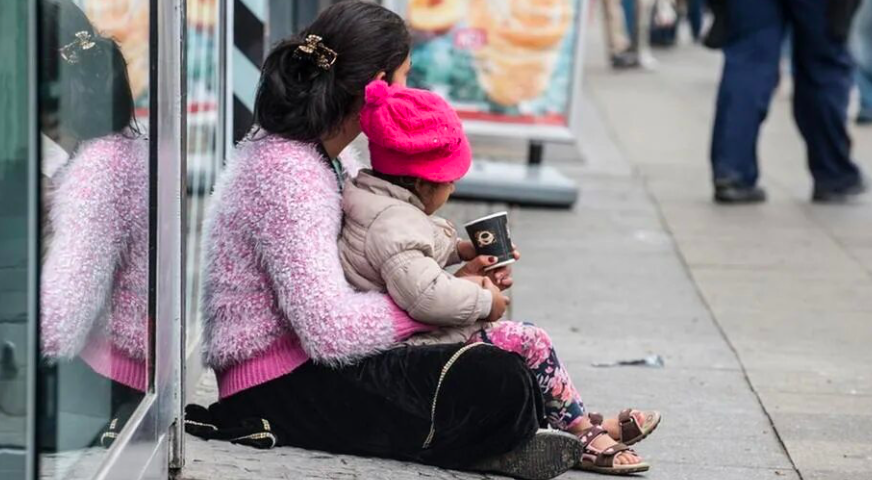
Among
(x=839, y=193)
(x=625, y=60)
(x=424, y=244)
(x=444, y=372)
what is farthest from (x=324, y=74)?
(x=625, y=60)

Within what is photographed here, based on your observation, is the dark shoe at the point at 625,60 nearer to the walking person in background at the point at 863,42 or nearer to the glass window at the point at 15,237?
the walking person in background at the point at 863,42

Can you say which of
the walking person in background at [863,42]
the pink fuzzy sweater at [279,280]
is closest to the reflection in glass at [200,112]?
the pink fuzzy sweater at [279,280]

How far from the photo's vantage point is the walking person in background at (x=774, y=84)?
7012 millimetres

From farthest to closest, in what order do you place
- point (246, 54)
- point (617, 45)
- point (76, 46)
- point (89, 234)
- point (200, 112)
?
point (617, 45), point (200, 112), point (246, 54), point (89, 234), point (76, 46)

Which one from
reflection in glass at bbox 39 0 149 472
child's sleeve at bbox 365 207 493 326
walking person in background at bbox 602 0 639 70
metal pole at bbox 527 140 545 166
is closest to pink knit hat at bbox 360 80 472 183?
child's sleeve at bbox 365 207 493 326

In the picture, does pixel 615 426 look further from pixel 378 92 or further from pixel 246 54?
pixel 246 54

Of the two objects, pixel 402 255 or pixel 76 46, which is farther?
pixel 402 255

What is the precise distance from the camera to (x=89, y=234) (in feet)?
8.79

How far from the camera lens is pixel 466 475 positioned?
3.44 m

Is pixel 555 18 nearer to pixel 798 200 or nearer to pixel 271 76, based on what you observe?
pixel 798 200

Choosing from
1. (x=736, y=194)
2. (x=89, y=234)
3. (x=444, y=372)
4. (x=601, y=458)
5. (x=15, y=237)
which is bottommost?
(x=736, y=194)

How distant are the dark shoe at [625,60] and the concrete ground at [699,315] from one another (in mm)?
5576

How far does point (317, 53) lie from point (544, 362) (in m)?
0.87

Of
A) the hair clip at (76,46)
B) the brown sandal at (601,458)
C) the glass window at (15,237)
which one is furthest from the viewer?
the brown sandal at (601,458)
